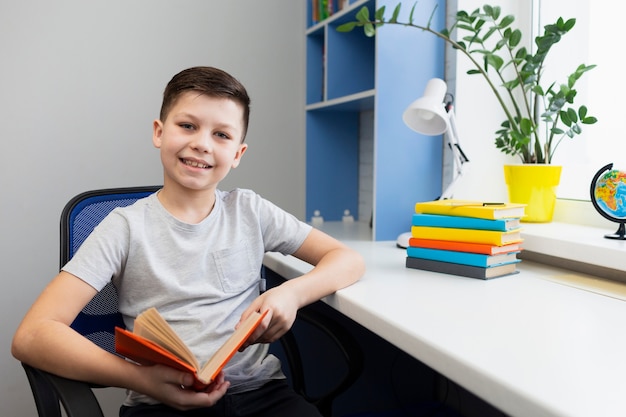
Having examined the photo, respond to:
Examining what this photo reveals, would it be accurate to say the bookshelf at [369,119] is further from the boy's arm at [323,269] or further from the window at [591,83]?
the boy's arm at [323,269]

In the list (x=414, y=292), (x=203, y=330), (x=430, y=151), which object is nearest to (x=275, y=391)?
(x=203, y=330)

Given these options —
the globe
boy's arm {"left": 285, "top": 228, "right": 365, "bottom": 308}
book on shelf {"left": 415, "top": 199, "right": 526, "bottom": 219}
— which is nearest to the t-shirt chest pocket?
boy's arm {"left": 285, "top": 228, "right": 365, "bottom": 308}

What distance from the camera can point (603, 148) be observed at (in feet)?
5.46

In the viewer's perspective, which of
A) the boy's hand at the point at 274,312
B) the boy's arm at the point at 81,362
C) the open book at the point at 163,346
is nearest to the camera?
the open book at the point at 163,346

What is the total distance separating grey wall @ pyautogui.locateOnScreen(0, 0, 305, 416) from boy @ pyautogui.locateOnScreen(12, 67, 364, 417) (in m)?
1.05

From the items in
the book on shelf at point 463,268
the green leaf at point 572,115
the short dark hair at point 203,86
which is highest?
the short dark hair at point 203,86

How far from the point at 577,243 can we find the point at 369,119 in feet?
4.03

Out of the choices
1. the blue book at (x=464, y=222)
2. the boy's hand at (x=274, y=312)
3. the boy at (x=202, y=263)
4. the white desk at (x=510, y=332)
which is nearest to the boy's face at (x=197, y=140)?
the boy at (x=202, y=263)

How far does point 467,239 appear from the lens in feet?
4.45

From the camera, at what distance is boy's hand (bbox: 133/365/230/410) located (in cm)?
97

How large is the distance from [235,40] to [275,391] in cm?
160

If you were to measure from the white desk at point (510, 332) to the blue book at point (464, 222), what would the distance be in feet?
0.40

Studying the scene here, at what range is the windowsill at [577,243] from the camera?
1308 millimetres

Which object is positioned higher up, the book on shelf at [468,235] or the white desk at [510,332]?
the book on shelf at [468,235]
